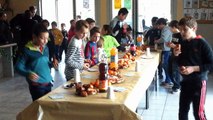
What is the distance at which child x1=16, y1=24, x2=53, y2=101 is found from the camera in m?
3.09

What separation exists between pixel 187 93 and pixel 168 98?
2183 mm

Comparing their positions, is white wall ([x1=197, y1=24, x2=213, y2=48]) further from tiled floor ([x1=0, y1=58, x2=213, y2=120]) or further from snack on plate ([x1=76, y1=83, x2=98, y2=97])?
snack on plate ([x1=76, y1=83, x2=98, y2=97])

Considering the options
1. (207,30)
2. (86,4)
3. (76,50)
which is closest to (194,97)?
(76,50)

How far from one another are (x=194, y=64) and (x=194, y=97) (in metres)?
0.31

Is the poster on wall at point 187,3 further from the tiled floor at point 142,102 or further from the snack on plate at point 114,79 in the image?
the snack on plate at point 114,79

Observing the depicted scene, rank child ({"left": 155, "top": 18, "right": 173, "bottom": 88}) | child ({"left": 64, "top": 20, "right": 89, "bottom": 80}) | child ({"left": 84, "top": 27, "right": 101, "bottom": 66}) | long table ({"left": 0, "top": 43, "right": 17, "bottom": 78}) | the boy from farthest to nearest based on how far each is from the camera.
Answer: long table ({"left": 0, "top": 43, "right": 17, "bottom": 78})
the boy
child ({"left": 155, "top": 18, "right": 173, "bottom": 88})
child ({"left": 84, "top": 27, "right": 101, "bottom": 66})
child ({"left": 64, "top": 20, "right": 89, "bottom": 80})

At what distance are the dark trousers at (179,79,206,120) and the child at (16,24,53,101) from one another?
1328mm

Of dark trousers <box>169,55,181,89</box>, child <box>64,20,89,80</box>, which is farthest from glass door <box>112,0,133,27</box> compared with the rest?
child <box>64,20,89,80</box>

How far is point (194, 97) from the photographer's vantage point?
306cm

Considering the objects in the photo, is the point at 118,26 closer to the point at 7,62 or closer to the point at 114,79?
the point at 7,62

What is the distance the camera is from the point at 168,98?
207 inches

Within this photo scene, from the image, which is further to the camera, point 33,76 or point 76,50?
point 76,50

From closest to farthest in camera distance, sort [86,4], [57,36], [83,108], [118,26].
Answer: [83,108] → [118,26] → [57,36] → [86,4]

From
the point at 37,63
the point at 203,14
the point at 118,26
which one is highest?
the point at 203,14
